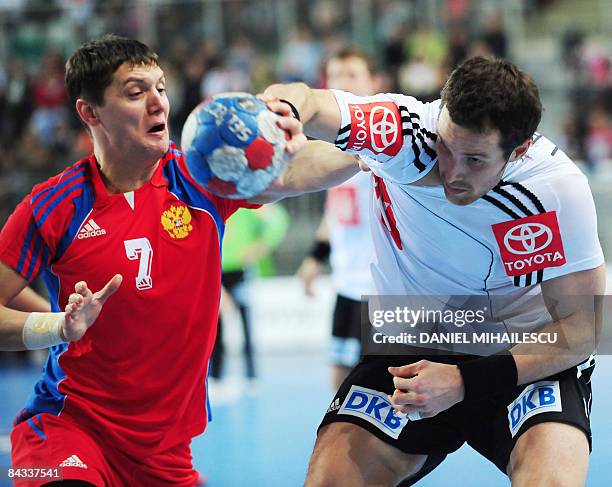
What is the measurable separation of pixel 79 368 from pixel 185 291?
508mm

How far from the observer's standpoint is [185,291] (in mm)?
3605

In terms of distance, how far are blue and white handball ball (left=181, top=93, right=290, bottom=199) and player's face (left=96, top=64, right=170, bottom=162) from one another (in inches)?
33.3

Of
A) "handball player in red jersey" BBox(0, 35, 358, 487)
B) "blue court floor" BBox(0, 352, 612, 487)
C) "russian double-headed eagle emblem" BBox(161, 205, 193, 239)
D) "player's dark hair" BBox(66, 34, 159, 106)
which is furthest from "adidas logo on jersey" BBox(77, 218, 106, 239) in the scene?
"blue court floor" BBox(0, 352, 612, 487)

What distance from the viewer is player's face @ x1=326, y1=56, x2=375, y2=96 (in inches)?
248

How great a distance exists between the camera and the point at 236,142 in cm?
277

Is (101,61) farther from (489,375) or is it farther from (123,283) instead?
(489,375)

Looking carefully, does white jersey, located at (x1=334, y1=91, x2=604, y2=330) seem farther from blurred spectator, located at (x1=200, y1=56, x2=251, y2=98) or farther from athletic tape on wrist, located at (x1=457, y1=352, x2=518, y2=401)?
blurred spectator, located at (x1=200, y1=56, x2=251, y2=98)

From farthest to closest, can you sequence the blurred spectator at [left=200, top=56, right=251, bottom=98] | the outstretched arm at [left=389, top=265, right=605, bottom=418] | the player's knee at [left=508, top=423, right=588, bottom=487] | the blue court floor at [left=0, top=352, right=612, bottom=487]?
the blurred spectator at [left=200, top=56, right=251, bottom=98]
the blue court floor at [left=0, top=352, right=612, bottom=487]
the outstretched arm at [left=389, top=265, right=605, bottom=418]
the player's knee at [left=508, top=423, right=588, bottom=487]

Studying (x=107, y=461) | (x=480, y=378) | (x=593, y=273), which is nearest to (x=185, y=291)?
(x=107, y=461)

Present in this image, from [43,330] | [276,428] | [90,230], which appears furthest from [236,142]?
[276,428]

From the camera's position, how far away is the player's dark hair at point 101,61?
12.2 ft

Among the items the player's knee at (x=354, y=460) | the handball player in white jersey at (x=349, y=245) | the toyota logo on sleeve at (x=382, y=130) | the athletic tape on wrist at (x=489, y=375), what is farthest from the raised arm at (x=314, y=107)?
the handball player in white jersey at (x=349, y=245)

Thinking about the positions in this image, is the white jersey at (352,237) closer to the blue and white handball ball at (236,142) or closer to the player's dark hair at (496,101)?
the player's dark hair at (496,101)

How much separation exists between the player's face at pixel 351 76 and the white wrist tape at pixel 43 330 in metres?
3.34
